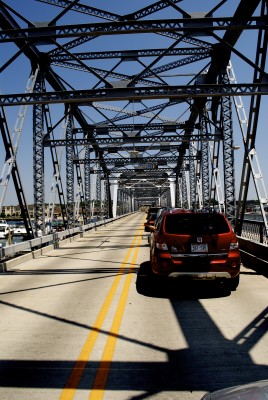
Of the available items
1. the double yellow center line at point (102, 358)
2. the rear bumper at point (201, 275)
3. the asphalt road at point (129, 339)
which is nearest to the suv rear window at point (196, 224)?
the rear bumper at point (201, 275)

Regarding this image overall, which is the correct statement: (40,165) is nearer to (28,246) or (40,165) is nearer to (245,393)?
Result: (28,246)

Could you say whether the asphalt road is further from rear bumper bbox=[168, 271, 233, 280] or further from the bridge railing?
the bridge railing

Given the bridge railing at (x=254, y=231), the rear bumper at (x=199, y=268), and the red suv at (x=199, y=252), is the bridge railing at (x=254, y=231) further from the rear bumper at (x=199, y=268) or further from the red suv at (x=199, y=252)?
the rear bumper at (x=199, y=268)

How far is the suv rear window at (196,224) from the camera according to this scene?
307 inches

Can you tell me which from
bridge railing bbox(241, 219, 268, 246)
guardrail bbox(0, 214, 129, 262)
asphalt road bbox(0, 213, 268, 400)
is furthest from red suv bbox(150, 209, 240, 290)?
bridge railing bbox(241, 219, 268, 246)

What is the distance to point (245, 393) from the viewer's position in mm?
2400

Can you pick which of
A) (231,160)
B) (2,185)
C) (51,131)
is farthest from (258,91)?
(51,131)

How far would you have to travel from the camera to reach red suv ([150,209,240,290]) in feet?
24.7

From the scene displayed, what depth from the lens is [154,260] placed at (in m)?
7.95

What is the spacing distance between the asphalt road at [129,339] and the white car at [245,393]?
117cm

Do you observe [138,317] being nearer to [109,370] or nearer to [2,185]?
[109,370]

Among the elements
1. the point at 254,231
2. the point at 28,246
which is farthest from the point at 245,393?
the point at 254,231

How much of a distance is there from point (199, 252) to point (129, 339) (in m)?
2.79

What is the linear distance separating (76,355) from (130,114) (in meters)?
26.7
